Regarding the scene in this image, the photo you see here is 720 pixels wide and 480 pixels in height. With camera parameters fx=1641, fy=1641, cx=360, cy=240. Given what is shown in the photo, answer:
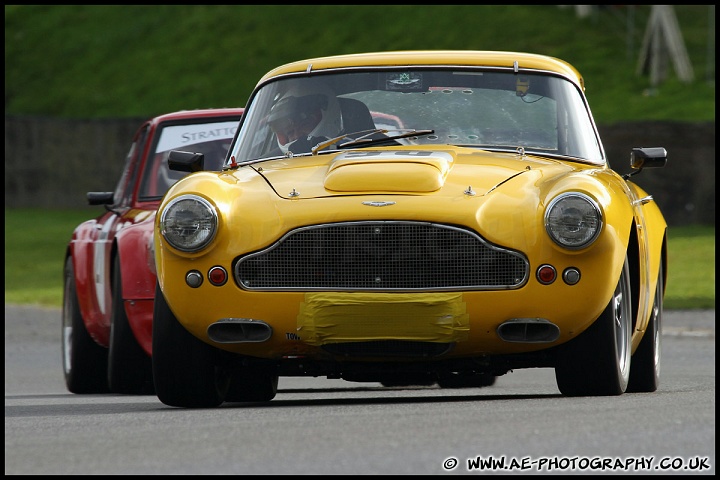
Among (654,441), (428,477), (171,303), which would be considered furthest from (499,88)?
(428,477)

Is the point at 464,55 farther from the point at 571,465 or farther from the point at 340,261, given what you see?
the point at 571,465

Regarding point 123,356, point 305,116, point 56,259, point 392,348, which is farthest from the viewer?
point 56,259

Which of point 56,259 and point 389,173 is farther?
point 56,259

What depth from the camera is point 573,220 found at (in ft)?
22.1

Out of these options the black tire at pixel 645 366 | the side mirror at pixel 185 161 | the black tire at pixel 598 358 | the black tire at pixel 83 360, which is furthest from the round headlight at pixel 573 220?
the black tire at pixel 83 360

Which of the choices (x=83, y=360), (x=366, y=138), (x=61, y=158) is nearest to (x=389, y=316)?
(x=366, y=138)

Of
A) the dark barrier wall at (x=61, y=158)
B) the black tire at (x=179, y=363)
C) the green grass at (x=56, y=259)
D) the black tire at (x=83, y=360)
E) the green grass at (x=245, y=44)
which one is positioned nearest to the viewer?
the black tire at (x=179, y=363)

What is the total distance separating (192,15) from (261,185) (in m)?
48.9

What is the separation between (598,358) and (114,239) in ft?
11.0

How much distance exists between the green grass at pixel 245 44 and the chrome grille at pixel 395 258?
35326 mm

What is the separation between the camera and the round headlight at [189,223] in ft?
22.6

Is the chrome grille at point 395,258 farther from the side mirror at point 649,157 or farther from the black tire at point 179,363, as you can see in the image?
the side mirror at point 649,157

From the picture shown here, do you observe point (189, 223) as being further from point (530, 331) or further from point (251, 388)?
point (251, 388)

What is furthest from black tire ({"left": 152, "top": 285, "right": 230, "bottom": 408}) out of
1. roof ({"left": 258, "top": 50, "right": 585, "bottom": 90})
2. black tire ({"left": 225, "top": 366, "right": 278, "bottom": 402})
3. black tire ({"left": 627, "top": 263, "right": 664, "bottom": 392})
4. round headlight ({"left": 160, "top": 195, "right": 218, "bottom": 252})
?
black tire ({"left": 627, "top": 263, "right": 664, "bottom": 392})
